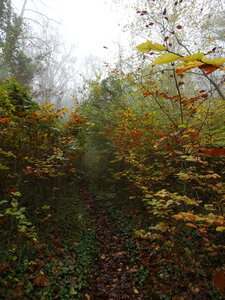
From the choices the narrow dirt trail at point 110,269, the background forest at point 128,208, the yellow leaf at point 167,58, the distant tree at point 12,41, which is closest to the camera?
the yellow leaf at point 167,58

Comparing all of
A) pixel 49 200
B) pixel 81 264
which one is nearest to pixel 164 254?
pixel 81 264

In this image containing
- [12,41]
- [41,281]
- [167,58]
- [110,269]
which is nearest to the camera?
[167,58]

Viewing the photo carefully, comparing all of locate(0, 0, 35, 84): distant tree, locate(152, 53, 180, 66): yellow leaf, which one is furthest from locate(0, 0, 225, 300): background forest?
locate(0, 0, 35, 84): distant tree

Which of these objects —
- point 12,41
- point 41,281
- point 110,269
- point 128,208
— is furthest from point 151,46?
point 12,41

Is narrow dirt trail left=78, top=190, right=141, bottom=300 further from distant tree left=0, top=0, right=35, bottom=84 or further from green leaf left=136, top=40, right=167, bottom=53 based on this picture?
distant tree left=0, top=0, right=35, bottom=84

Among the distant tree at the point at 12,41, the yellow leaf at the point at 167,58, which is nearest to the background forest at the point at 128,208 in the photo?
the yellow leaf at the point at 167,58

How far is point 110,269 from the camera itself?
3885mm

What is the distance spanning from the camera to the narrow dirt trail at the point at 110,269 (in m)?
3.28

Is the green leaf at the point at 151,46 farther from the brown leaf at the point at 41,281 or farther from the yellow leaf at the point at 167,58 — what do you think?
the brown leaf at the point at 41,281

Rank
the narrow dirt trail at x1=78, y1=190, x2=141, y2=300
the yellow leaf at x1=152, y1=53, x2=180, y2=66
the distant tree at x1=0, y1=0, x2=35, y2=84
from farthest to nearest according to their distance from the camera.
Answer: the distant tree at x1=0, y1=0, x2=35, y2=84 < the narrow dirt trail at x1=78, y1=190, x2=141, y2=300 < the yellow leaf at x1=152, y1=53, x2=180, y2=66

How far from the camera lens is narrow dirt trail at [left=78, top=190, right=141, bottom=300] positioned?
3283 mm

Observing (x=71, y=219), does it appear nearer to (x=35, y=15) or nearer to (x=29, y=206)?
(x=29, y=206)

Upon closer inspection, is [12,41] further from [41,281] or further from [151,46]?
A: [151,46]

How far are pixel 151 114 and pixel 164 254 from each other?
404 cm
